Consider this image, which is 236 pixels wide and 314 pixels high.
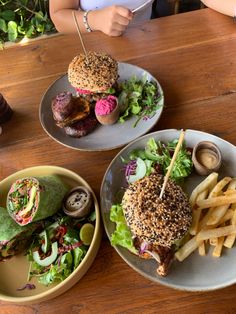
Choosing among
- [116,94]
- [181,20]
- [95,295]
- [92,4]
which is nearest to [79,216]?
[95,295]

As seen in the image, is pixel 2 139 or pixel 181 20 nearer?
pixel 2 139

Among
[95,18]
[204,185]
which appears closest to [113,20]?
[95,18]

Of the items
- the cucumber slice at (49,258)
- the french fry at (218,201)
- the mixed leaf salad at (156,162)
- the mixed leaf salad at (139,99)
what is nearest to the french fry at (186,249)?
the french fry at (218,201)

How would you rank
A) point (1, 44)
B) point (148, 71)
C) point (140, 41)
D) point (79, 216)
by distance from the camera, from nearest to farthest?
point (79, 216) → point (148, 71) → point (140, 41) → point (1, 44)

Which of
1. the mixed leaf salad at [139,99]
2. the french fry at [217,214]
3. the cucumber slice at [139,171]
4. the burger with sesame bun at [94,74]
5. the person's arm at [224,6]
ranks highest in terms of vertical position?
the person's arm at [224,6]

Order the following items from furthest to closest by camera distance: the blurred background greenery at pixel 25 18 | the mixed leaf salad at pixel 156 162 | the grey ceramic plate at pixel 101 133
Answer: the blurred background greenery at pixel 25 18
the grey ceramic plate at pixel 101 133
the mixed leaf salad at pixel 156 162

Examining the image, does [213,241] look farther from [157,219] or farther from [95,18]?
[95,18]

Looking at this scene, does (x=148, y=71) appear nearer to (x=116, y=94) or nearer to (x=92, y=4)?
(x=116, y=94)

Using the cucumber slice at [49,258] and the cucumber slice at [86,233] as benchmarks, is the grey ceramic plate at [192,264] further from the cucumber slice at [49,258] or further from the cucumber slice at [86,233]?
the cucumber slice at [49,258]
